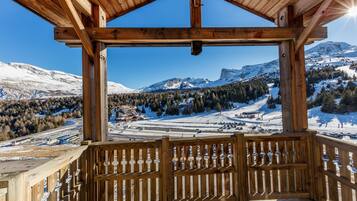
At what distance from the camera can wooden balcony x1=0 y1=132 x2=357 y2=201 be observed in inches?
96.5

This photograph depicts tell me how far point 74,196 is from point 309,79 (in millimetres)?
6738

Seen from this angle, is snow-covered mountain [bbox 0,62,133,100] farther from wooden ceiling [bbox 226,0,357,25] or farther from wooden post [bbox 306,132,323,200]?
wooden post [bbox 306,132,323,200]

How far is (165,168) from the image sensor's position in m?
2.49

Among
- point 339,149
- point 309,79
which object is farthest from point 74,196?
point 309,79

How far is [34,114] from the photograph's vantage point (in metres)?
5.58

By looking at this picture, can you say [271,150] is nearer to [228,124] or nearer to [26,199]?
[228,124]

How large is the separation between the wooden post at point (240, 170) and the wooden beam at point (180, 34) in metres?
1.33

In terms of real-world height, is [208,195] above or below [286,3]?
below

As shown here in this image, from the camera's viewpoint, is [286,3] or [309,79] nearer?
[286,3]

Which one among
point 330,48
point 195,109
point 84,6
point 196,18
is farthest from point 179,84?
point 330,48

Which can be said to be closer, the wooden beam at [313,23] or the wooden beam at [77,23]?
the wooden beam at [77,23]

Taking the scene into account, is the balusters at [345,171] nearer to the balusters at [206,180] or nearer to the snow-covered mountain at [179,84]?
the balusters at [206,180]

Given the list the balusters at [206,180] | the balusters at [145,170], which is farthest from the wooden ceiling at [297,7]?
the balusters at [145,170]

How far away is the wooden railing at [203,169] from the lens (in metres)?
2.48
